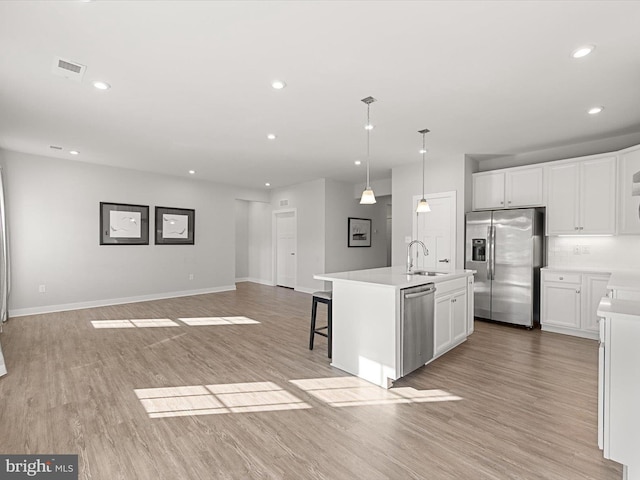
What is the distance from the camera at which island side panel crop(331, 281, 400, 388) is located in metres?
2.83

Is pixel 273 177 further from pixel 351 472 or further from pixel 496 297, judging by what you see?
pixel 351 472

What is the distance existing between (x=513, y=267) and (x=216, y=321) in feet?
15.3

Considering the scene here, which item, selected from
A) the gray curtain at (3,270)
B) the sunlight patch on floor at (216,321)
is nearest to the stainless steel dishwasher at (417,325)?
the sunlight patch on floor at (216,321)

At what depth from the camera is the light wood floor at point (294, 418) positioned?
186 centimetres

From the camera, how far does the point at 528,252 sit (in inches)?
185

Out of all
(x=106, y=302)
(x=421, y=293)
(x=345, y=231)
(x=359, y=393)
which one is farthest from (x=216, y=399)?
(x=345, y=231)

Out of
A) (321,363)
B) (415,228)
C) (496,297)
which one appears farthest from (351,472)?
(415,228)

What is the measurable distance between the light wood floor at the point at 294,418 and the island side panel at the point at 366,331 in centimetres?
19

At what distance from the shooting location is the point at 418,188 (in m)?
6.02

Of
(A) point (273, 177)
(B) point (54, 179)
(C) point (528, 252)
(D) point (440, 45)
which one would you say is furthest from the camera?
(A) point (273, 177)

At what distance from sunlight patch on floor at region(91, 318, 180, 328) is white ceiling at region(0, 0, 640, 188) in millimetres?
2728

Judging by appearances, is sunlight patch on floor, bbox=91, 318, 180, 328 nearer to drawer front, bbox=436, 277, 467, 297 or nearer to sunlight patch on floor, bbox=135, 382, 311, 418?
sunlight patch on floor, bbox=135, 382, 311, 418

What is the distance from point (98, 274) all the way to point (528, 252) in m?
7.48

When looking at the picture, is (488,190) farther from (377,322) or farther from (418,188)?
(377,322)
